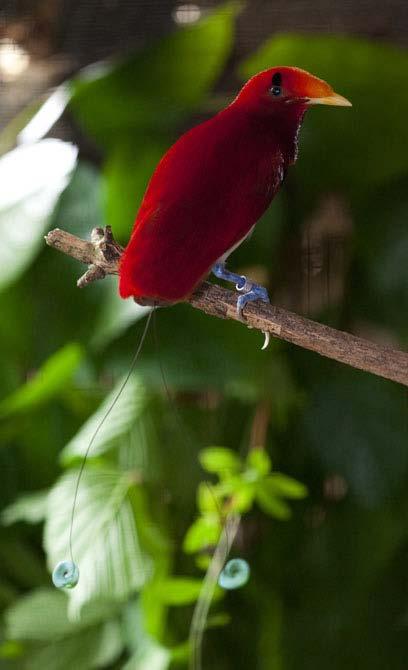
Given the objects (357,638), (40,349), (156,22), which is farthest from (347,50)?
(357,638)

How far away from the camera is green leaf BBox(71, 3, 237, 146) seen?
444 millimetres

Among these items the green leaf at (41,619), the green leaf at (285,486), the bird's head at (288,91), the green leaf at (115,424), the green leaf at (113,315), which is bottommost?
the green leaf at (41,619)

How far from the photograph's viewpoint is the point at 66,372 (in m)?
0.46

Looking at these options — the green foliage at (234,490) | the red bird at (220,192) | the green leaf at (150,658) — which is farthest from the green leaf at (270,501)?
the red bird at (220,192)

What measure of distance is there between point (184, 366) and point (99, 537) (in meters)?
A: 0.11

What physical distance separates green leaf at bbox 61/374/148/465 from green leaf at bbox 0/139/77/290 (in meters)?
0.09

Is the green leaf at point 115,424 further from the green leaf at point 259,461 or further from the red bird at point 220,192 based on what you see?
the red bird at point 220,192

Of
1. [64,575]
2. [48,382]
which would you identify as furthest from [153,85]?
[64,575]

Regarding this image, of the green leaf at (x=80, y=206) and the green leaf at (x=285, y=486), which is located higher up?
the green leaf at (x=80, y=206)

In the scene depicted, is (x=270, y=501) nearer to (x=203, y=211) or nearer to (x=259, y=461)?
(x=259, y=461)

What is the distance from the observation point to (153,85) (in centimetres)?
45

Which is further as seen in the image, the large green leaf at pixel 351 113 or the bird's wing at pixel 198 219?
the large green leaf at pixel 351 113

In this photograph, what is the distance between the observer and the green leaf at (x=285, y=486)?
0.45 m

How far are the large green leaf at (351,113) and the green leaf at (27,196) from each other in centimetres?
12
